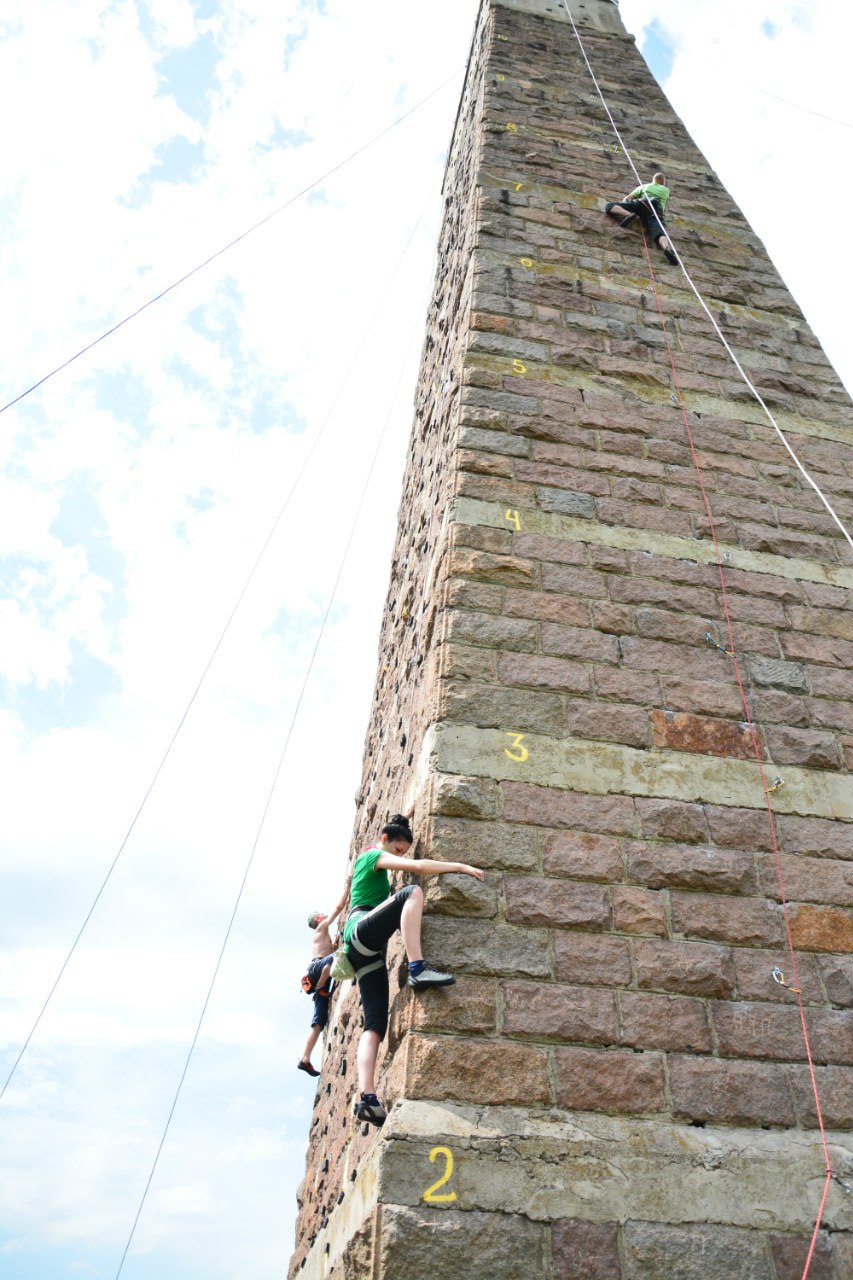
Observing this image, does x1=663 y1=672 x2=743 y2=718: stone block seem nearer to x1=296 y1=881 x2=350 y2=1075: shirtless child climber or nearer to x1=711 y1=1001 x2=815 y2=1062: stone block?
x1=711 y1=1001 x2=815 y2=1062: stone block

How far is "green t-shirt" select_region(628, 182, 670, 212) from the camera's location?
6.80 metres

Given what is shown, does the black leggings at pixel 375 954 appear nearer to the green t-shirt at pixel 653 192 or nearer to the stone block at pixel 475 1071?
the stone block at pixel 475 1071

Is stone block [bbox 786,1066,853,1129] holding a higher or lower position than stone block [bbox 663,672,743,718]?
lower

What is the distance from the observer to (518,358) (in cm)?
533

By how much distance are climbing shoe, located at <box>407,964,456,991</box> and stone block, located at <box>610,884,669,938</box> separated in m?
0.68

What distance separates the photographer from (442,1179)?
2.78 m

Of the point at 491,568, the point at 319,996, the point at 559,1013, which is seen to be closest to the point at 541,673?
the point at 491,568

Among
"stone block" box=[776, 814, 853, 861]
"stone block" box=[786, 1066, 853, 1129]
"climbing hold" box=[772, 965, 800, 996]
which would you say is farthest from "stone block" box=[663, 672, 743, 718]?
"stone block" box=[786, 1066, 853, 1129]

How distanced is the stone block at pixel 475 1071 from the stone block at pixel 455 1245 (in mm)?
319

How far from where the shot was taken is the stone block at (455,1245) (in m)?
2.63

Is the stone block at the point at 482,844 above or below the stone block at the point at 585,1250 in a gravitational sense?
above

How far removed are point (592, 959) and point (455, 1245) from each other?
1005 mm

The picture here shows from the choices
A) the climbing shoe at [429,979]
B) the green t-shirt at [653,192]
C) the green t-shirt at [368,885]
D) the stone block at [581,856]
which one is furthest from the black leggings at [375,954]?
the green t-shirt at [653,192]

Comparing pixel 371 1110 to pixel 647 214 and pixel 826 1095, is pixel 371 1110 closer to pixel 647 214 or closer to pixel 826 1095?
pixel 826 1095
